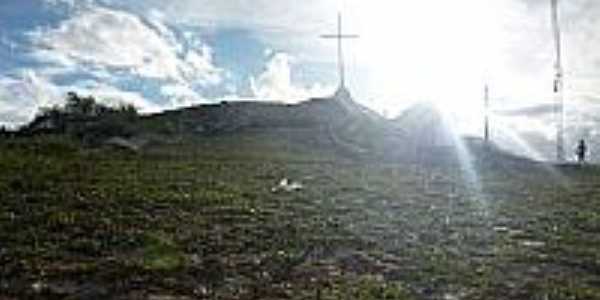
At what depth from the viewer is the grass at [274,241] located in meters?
26.0

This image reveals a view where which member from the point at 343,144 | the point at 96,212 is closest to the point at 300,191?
the point at 96,212

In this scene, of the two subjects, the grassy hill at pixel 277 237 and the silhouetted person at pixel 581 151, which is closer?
the grassy hill at pixel 277 237

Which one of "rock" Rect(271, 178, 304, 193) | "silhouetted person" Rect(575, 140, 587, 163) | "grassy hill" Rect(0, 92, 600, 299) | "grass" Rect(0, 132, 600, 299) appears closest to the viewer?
"grass" Rect(0, 132, 600, 299)

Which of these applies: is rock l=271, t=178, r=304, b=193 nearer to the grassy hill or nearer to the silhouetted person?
the grassy hill

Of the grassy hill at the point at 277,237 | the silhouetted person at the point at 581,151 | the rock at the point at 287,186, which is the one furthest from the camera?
the silhouetted person at the point at 581,151

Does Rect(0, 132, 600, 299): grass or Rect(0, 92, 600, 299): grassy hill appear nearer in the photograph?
Rect(0, 132, 600, 299): grass

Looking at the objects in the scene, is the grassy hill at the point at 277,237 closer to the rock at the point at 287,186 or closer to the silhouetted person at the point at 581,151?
the rock at the point at 287,186

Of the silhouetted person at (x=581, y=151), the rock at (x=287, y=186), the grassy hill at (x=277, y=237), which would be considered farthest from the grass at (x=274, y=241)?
the silhouetted person at (x=581, y=151)

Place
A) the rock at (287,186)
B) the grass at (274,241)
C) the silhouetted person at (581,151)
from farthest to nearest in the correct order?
the silhouetted person at (581,151)
the rock at (287,186)
the grass at (274,241)

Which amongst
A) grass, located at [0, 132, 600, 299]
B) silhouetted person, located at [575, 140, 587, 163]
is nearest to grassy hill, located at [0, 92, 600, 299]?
grass, located at [0, 132, 600, 299]

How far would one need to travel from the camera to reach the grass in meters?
26.0

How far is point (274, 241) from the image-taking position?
3434cm

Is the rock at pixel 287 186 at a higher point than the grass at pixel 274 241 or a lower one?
higher

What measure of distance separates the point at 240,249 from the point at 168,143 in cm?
10940
